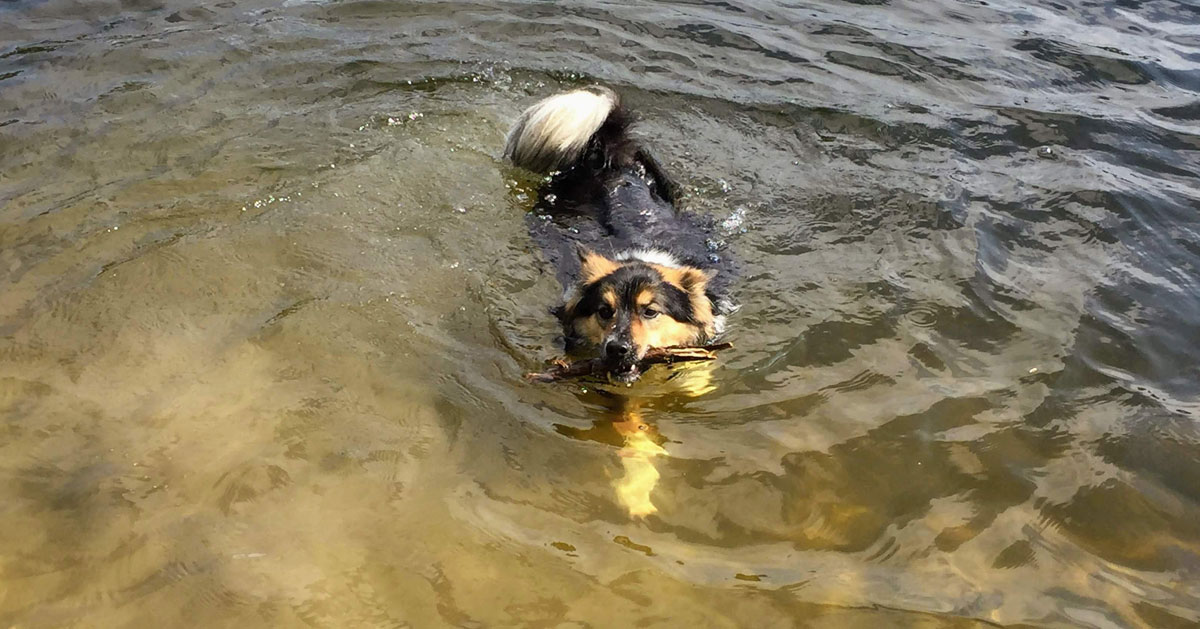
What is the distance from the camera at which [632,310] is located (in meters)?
4.29

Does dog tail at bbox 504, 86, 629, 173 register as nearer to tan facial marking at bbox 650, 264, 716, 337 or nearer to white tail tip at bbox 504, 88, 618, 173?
white tail tip at bbox 504, 88, 618, 173

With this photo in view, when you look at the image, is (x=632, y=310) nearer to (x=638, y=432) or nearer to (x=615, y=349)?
(x=615, y=349)

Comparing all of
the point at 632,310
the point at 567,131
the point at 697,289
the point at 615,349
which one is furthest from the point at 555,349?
the point at 567,131

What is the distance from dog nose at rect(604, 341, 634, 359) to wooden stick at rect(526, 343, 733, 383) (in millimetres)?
54

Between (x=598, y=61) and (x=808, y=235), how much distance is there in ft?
10.6

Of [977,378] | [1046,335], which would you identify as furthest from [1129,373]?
[977,378]

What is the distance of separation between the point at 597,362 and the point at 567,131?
2259 millimetres

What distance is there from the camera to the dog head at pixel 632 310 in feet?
13.4

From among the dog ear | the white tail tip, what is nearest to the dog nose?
the dog ear

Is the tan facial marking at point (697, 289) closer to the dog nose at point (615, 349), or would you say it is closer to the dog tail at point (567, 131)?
the dog nose at point (615, 349)

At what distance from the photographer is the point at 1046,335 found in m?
4.30

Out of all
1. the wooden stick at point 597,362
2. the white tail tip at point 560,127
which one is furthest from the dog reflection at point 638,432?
the white tail tip at point 560,127

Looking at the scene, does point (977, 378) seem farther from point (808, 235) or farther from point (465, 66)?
point (465, 66)

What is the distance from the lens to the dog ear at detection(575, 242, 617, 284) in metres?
4.57
